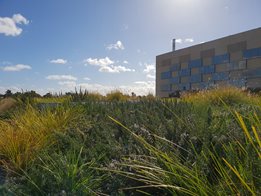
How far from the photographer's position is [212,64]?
4212 cm

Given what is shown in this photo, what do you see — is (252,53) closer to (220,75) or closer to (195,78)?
(220,75)

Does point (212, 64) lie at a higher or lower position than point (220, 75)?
higher

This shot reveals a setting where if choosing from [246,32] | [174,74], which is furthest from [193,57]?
[246,32]

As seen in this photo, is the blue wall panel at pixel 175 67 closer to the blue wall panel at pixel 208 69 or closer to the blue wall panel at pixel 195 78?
the blue wall panel at pixel 195 78

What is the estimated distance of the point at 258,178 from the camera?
222cm

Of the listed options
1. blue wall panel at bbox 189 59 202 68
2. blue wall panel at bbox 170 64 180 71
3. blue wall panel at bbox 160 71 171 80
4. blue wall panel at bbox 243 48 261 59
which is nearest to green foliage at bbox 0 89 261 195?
blue wall panel at bbox 243 48 261 59

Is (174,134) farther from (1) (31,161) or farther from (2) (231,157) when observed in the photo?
(1) (31,161)

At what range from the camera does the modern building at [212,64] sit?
36.0 metres

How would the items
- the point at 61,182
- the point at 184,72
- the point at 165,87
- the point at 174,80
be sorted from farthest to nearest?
the point at 165,87 < the point at 174,80 < the point at 184,72 < the point at 61,182

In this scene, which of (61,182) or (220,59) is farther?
(220,59)

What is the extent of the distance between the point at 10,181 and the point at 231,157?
2121 millimetres

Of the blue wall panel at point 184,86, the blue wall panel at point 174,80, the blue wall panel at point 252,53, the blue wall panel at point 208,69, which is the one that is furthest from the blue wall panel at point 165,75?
the blue wall panel at point 252,53

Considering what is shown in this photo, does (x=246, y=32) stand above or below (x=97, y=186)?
above

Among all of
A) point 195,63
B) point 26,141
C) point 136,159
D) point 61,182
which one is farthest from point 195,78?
point 61,182
